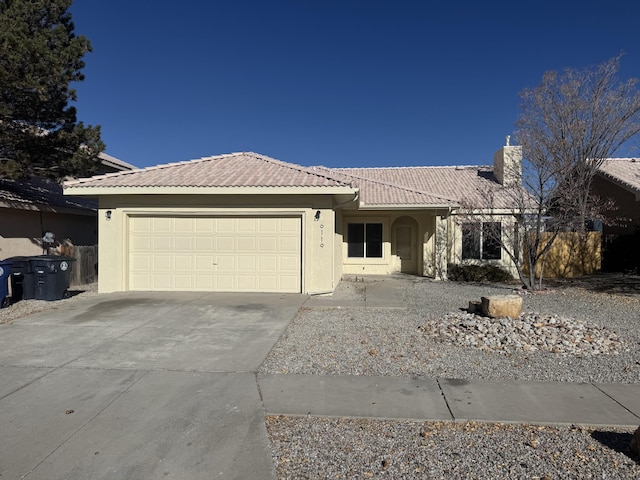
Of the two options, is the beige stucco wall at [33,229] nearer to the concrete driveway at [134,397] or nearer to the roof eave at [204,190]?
the roof eave at [204,190]

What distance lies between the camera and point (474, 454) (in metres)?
3.66

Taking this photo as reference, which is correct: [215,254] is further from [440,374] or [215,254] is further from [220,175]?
[440,374]

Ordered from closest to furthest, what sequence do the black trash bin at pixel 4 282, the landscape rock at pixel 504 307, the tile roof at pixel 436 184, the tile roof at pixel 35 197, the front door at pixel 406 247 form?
the landscape rock at pixel 504 307, the black trash bin at pixel 4 282, the tile roof at pixel 35 197, the tile roof at pixel 436 184, the front door at pixel 406 247

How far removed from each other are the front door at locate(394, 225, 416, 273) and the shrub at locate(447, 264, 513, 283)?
2159mm

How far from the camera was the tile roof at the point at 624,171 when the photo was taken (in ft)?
61.7

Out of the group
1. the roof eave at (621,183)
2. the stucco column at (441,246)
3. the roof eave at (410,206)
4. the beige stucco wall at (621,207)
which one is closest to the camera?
the roof eave at (410,206)

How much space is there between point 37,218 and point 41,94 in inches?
187

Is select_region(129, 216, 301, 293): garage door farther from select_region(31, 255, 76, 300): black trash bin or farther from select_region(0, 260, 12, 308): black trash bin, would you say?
select_region(0, 260, 12, 308): black trash bin

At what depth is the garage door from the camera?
39.8 feet

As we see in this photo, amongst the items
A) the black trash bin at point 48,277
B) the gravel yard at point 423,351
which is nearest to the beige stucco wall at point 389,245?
the gravel yard at point 423,351

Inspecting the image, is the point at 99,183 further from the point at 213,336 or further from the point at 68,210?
the point at 213,336

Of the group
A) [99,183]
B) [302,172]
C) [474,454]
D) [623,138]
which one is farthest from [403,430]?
[623,138]

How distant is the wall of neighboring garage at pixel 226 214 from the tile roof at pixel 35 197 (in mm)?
2630

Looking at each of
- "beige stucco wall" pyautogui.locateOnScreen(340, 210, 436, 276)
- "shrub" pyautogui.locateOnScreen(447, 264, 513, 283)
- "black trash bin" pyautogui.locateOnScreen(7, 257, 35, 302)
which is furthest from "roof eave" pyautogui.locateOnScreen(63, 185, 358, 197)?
"shrub" pyautogui.locateOnScreen(447, 264, 513, 283)
